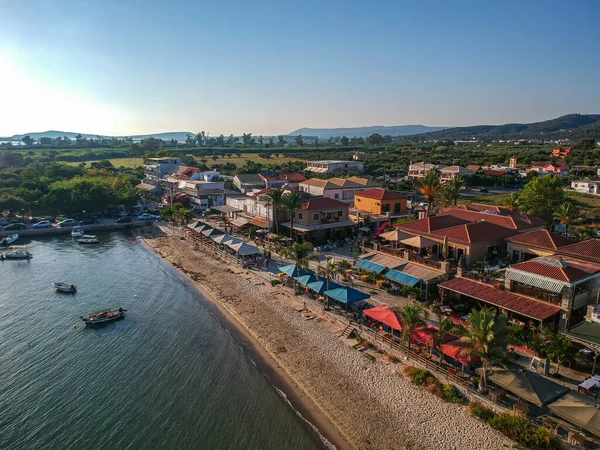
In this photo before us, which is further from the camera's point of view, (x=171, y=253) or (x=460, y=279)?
(x=171, y=253)

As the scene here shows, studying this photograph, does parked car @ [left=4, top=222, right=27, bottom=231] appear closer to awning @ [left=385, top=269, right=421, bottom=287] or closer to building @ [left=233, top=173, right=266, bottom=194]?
building @ [left=233, top=173, right=266, bottom=194]

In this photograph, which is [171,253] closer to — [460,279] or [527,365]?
[460,279]

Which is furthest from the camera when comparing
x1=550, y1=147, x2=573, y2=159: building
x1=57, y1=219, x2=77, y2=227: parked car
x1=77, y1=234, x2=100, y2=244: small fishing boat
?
x1=550, y1=147, x2=573, y2=159: building

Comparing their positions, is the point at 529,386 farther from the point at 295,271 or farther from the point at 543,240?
the point at 295,271

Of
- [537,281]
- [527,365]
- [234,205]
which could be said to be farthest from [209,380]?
[234,205]

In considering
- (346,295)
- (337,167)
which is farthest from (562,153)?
(346,295)

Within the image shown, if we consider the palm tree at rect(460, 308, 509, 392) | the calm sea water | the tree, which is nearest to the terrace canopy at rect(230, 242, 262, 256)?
the calm sea water
